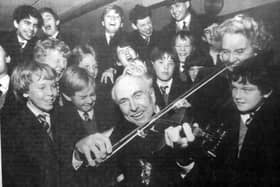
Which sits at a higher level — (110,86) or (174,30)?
(174,30)

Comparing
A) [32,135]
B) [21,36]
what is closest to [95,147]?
[32,135]

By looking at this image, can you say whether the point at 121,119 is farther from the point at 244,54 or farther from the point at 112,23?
the point at 244,54

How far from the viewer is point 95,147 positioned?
8.63 feet

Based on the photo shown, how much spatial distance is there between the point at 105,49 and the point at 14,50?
492 mm

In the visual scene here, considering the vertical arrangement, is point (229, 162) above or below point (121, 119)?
below

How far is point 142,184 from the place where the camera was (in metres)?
2.66

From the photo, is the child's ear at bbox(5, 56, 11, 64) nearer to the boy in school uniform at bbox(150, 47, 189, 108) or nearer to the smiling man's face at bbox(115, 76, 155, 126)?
the smiling man's face at bbox(115, 76, 155, 126)

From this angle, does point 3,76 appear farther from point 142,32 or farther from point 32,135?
point 142,32

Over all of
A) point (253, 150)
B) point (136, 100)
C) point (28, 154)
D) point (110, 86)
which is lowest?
point (253, 150)

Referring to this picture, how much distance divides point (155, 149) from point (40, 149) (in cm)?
63

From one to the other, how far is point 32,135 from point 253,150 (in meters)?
1.22

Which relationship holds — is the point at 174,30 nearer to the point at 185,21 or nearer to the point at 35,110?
the point at 185,21

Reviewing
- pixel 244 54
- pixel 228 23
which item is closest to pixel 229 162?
pixel 244 54

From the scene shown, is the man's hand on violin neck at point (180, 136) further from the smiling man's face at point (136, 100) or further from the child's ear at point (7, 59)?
the child's ear at point (7, 59)
